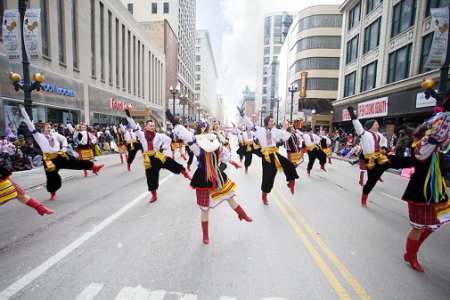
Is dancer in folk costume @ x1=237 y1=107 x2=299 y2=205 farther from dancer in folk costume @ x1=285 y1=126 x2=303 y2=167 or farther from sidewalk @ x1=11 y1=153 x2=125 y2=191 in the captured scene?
sidewalk @ x1=11 y1=153 x2=125 y2=191

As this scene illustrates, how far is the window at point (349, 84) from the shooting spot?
Answer: 26.4m

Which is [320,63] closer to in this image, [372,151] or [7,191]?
[372,151]

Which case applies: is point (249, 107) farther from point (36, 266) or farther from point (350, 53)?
point (36, 266)

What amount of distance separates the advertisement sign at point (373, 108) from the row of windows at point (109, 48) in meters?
24.7

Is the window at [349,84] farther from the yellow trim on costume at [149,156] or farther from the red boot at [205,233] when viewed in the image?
the red boot at [205,233]

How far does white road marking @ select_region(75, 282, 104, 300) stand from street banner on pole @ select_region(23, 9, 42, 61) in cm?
880

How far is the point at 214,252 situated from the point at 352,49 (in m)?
29.8

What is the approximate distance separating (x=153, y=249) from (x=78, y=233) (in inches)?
59.8

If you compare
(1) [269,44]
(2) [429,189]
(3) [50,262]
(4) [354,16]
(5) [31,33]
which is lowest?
(3) [50,262]

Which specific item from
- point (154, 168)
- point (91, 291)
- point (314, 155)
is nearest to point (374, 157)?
point (314, 155)

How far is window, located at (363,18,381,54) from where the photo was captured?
2195 centimetres

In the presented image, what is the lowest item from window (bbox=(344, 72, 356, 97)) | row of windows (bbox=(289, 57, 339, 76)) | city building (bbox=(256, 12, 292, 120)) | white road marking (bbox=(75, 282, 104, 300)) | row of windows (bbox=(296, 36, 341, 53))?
white road marking (bbox=(75, 282, 104, 300))

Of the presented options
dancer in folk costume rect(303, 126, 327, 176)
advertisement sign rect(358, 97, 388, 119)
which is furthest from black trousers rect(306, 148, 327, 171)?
advertisement sign rect(358, 97, 388, 119)

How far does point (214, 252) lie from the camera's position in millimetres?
3686
